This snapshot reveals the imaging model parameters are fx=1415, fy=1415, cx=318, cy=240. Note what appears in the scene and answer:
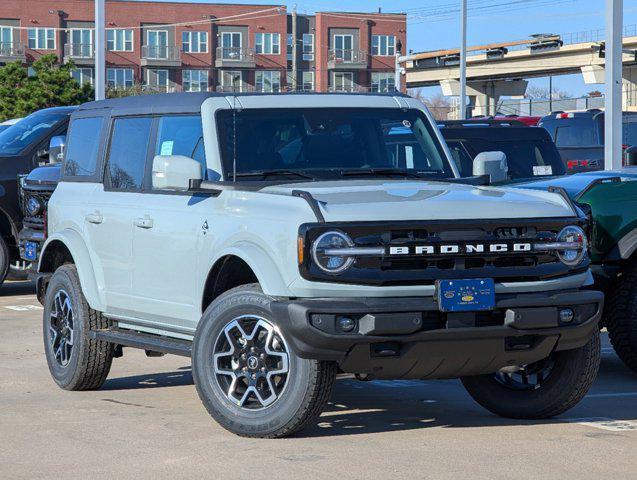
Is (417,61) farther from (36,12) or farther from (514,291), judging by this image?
(514,291)

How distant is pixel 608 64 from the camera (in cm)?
1767

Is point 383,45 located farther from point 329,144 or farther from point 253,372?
point 253,372

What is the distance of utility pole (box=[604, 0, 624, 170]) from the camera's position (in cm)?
1745

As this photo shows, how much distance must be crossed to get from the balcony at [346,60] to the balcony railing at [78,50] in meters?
19.3

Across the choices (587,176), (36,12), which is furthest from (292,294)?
(36,12)

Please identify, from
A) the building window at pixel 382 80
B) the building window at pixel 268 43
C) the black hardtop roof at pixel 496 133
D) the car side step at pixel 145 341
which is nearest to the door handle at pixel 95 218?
the car side step at pixel 145 341

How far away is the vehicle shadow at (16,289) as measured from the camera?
18194 mm

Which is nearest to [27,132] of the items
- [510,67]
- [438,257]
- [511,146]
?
[511,146]

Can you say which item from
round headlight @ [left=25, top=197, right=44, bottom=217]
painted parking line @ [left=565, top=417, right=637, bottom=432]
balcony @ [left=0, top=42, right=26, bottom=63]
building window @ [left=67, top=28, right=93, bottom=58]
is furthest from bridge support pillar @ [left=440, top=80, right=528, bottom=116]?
painted parking line @ [left=565, top=417, right=637, bottom=432]

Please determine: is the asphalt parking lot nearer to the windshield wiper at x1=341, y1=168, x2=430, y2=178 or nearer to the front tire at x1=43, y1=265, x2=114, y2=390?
the front tire at x1=43, y1=265, x2=114, y2=390

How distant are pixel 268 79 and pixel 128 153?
336ft

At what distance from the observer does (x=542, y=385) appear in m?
8.34

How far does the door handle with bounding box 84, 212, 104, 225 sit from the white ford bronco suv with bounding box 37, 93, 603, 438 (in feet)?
0.04

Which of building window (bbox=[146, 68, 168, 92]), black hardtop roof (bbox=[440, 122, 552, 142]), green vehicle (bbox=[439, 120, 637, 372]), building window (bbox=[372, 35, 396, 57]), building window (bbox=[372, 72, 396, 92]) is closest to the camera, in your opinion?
green vehicle (bbox=[439, 120, 637, 372])
